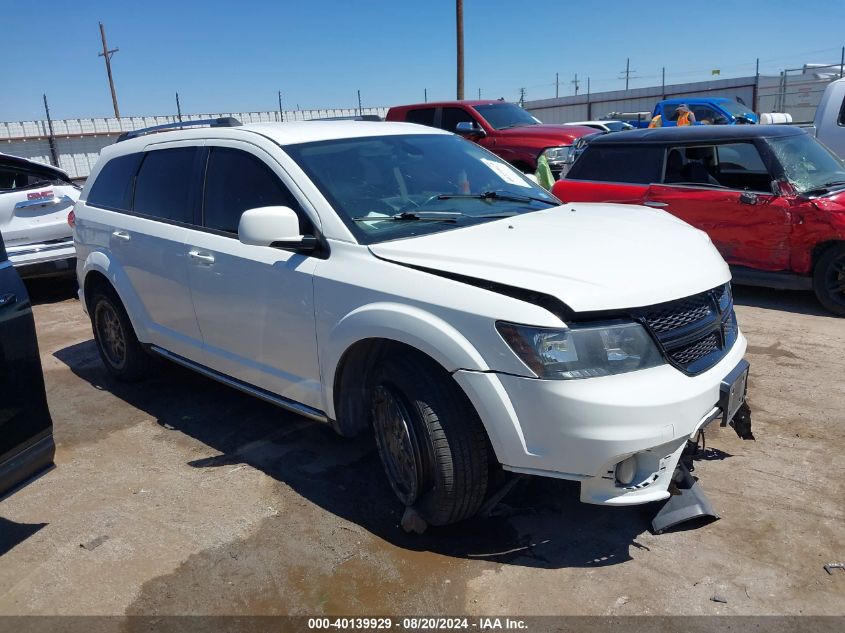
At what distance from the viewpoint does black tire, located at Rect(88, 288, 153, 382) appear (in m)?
5.22

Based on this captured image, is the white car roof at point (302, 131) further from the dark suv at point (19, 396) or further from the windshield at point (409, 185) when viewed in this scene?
the dark suv at point (19, 396)

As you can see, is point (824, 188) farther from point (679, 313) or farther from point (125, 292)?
point (125, 292)

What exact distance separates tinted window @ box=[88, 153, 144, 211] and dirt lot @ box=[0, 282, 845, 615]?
5.36 ft

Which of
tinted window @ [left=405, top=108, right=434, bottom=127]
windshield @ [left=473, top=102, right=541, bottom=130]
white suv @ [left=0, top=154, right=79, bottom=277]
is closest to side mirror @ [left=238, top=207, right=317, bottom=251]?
white suv @ [left=0, top=154, right=79, bottom=277]

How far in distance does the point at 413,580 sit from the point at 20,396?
1.84m

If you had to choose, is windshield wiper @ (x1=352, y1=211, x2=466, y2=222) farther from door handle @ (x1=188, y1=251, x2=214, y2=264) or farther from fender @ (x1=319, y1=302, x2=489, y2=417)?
door handle @ (x1=188, y1=251, x2=214, y2=264)

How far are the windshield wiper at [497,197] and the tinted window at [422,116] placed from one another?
9.39 meters

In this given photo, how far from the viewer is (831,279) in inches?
253

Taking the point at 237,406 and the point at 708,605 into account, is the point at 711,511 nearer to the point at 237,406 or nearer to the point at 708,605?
the point at 708,605

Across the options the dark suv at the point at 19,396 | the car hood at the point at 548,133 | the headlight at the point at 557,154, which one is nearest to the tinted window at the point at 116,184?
the dark suv at the point at 19,396

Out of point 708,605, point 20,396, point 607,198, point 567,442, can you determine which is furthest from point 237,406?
point 607,198

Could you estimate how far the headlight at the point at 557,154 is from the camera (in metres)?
11.8

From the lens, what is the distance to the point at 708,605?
108 inches

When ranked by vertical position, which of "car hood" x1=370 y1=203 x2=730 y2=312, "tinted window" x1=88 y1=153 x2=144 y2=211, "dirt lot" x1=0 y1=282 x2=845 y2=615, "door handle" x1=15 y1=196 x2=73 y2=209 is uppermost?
"tinted window" x1=88 y1=153 x2=144 y2=211
